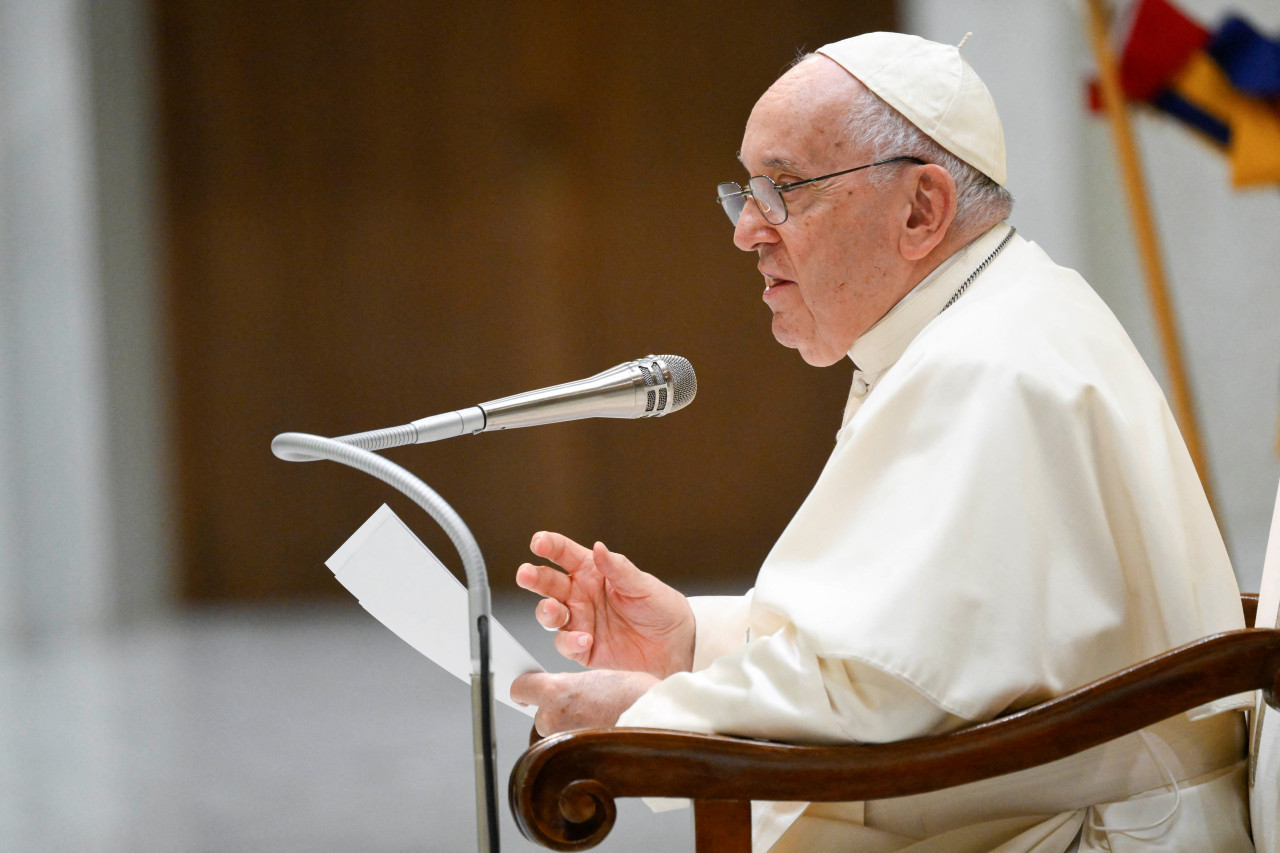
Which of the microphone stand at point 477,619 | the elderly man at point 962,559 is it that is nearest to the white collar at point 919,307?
the elderly man at point 962,559

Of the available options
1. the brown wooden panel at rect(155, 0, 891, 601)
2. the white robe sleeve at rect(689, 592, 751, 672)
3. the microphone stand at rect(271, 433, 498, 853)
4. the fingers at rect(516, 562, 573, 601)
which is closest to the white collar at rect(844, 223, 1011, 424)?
the white robe sleeve at rect(689, 592, 751, 672)

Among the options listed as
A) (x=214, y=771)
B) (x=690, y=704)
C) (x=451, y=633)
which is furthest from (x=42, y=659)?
(x=690, y=704)

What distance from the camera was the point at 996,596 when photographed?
53.8 inches

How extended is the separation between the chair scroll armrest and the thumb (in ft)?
2.00

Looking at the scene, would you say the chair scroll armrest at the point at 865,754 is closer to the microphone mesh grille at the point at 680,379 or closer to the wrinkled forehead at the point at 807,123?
the microphone mesh grille at the point at 680,379

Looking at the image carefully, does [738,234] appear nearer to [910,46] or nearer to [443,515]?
[910,46]

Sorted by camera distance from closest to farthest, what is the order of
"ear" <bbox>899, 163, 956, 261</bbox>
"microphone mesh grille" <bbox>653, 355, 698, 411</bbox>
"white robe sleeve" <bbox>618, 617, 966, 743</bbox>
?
"white robe sleeve" <bbox>618, 617, 966, 743</bbox>
"microphone mesh grille" <bbox>653, 355, 698, 411</bbox>
"ear" <bbox>899, 163, 956, 261</bbox>

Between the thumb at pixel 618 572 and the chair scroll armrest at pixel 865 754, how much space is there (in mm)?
608

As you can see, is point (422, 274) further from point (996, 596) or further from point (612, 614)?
point (996, 596)

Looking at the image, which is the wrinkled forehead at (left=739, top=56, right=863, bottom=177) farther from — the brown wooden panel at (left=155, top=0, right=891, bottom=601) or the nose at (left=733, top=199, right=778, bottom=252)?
the brown wooden panel at (left=155, top=0, right=891, bottom=601)

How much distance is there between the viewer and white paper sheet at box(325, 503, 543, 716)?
4.93ft

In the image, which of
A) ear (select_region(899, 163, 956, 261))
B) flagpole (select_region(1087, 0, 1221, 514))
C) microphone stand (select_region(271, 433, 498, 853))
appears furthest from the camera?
flagpole (select_region(1087, 0, 1221, 514))

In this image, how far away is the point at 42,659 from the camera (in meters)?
6.05

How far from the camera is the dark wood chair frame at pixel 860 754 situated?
1256 millimetres
